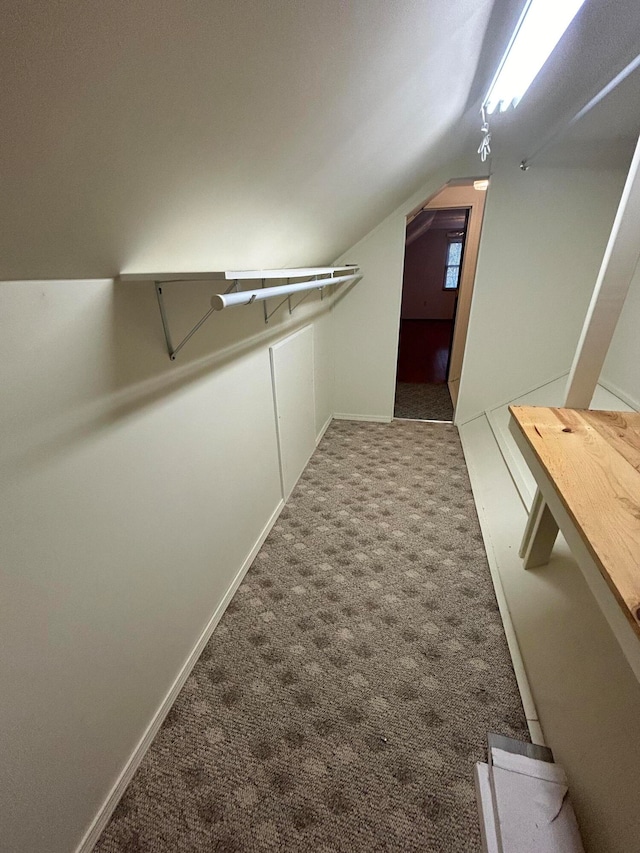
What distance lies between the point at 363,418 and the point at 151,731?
9.43 ft

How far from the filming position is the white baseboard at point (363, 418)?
11.7 feet

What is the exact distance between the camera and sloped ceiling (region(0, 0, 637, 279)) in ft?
1.33

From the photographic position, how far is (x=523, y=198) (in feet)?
8.45

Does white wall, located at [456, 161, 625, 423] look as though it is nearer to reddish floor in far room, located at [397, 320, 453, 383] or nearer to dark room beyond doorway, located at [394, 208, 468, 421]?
dark room beyond doorway, located at [394, 208, 468, 421]

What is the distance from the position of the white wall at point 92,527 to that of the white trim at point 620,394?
2474mm

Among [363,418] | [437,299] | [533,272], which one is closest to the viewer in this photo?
[533,272]

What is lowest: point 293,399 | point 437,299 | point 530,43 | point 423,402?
point 423,402

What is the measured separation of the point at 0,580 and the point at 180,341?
793 millimetres

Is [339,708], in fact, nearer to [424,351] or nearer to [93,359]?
[93,359]

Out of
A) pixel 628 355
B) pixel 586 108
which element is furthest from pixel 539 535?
pixel 586 108

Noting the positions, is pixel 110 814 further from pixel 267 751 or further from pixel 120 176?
pixel 120 176

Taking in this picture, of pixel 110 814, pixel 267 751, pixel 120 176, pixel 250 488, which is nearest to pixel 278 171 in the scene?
pixel 120 176

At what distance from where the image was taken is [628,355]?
234 centimetres

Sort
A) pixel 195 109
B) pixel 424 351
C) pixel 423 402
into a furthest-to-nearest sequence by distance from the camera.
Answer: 1. pixel 424 351
2. pixel 423 402
3. pixel 195 109
